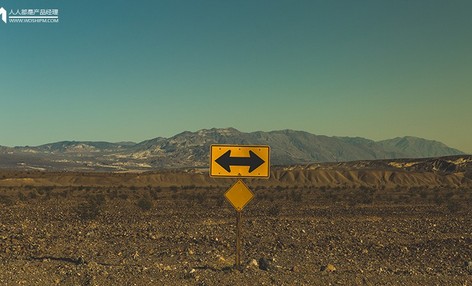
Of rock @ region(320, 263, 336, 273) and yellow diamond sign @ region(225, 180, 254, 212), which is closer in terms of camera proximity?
yellow diamond sign @ region(225, 180, 254, 212)

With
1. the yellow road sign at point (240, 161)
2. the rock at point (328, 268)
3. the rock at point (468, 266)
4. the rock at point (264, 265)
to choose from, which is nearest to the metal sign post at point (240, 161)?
the yellow road sign at point (240, 161)

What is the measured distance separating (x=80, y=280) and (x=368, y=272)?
729cm

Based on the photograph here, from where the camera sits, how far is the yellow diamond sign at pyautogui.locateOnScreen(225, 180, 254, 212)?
12367mm

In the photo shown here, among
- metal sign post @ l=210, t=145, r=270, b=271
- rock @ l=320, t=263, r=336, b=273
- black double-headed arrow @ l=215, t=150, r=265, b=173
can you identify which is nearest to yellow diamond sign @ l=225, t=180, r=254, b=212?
metal sign post @ l=210, t=145, r=270, b=271

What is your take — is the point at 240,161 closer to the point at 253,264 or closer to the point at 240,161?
the point at 240,161

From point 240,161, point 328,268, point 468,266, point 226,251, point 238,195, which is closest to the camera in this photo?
point 240,161

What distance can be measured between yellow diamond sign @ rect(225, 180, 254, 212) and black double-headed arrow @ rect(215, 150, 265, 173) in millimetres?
519

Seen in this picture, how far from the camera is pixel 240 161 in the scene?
12188 millimetres

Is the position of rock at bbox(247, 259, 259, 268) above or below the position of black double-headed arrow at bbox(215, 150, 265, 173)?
below

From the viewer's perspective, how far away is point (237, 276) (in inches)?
460

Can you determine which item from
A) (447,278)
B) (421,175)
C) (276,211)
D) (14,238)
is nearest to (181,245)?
(14,238)

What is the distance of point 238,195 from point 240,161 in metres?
0.94

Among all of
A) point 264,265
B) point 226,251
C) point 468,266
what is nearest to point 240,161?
point 264,265

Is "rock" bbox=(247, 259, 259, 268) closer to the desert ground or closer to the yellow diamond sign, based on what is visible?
the desert ground
